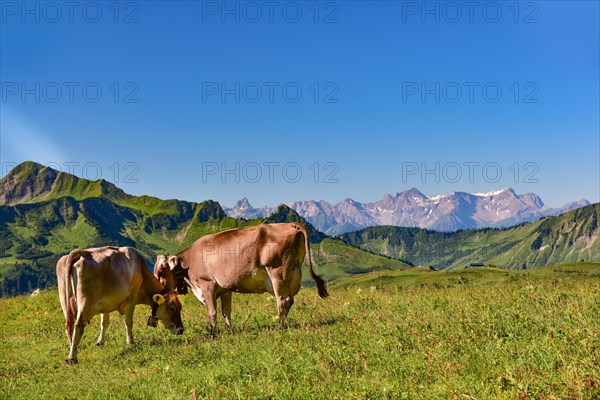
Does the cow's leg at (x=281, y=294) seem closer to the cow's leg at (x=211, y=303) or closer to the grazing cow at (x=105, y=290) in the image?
the cow's leg at (x=211, y=303)

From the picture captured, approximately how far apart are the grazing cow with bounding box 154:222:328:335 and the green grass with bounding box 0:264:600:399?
93 cm

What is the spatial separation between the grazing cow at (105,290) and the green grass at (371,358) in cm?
75

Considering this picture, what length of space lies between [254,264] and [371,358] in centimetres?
684

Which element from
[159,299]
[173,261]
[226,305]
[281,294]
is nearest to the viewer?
[281,294]

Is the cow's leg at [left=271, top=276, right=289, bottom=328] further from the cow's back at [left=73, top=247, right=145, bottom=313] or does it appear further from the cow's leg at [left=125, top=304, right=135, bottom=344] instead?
the cow's leg at [left=125, top=304, right=135, bottom=344]

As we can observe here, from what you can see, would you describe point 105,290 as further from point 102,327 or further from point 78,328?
point 102,327

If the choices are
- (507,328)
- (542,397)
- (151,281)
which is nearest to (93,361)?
(151,281)

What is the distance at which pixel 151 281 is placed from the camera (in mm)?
16000

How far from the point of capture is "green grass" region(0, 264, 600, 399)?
691cm

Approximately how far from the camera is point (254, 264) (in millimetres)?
14992

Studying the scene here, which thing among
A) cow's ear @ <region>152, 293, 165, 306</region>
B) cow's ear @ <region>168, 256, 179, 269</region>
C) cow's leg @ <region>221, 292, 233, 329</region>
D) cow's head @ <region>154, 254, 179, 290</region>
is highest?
cow's ear @ <region>168, 256, 179, 269</region>

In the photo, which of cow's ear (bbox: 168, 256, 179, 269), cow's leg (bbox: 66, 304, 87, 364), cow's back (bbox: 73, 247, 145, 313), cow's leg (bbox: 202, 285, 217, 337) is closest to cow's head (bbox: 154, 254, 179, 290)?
cow's ear (bbox: 168, 256, 179, 269)

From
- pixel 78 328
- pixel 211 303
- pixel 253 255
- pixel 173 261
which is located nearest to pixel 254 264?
pixel 253 255

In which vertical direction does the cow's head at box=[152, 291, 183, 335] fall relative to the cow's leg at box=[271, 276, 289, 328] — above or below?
below
